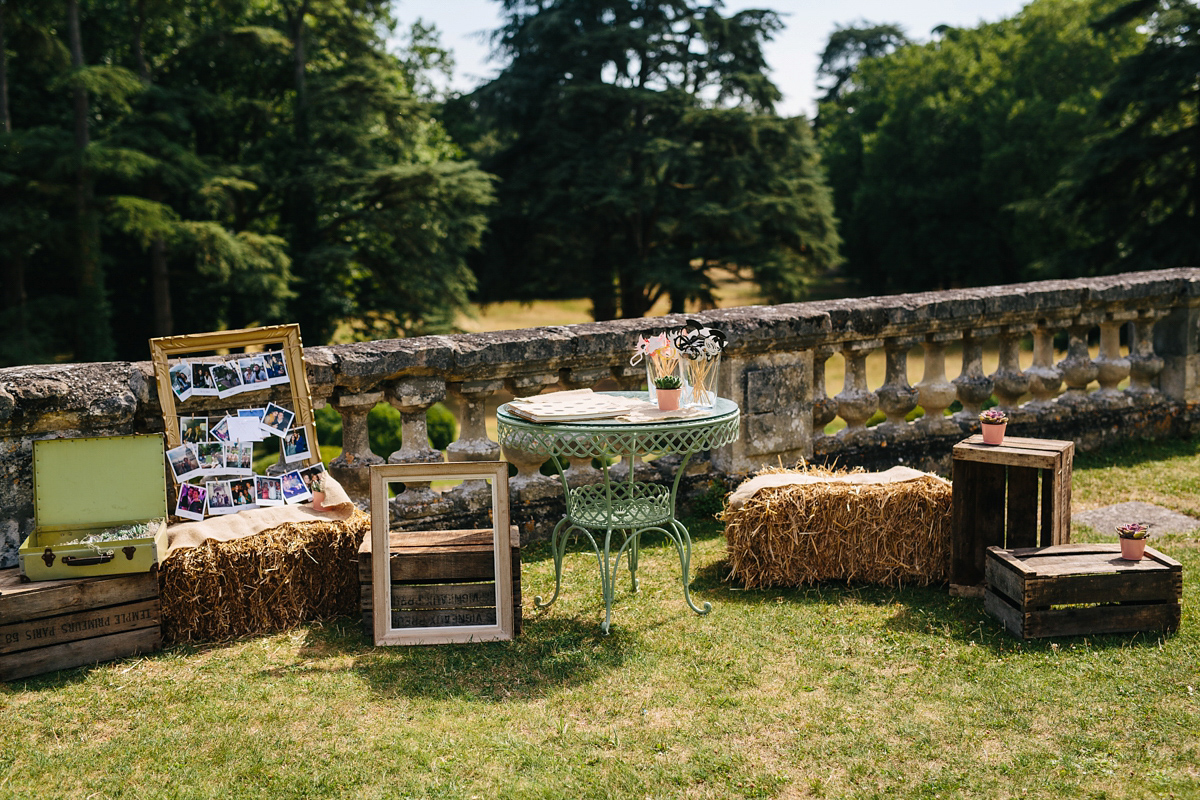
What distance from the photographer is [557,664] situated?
3.41 metres

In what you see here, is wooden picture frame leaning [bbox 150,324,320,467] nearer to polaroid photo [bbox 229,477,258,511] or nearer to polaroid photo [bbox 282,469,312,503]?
polaroid photo [bbox 282,469,312,503]

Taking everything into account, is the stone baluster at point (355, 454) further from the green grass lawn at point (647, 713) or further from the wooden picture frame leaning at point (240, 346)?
the green grass lawn at point (647, 713)

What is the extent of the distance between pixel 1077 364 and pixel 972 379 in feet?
2.86

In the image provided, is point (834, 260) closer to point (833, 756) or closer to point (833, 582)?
point (833, 582)

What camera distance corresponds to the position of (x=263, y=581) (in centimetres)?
364

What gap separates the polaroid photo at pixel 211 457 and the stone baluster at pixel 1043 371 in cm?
463

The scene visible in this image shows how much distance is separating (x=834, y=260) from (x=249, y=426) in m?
22.9

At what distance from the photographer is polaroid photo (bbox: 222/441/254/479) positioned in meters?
3.88

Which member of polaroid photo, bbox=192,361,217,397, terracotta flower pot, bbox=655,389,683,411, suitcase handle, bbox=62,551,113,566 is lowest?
suitcase handle, bbox=62,551,113,566

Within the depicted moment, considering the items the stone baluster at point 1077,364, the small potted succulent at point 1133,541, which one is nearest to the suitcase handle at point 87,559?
the small potted succulent at point 1133,541

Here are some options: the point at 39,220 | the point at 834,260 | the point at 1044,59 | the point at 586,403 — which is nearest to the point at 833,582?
the point at 586,403

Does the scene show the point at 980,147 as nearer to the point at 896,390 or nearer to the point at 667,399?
the point at 896,390

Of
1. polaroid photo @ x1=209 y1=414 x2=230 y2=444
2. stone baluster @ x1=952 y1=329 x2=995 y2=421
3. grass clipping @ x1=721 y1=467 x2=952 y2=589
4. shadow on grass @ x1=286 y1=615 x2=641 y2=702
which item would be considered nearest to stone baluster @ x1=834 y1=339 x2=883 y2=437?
stone baluster @ x1=952 y1=329 x2=995 y2=421

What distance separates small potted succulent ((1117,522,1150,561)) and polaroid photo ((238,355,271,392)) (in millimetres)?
3385
